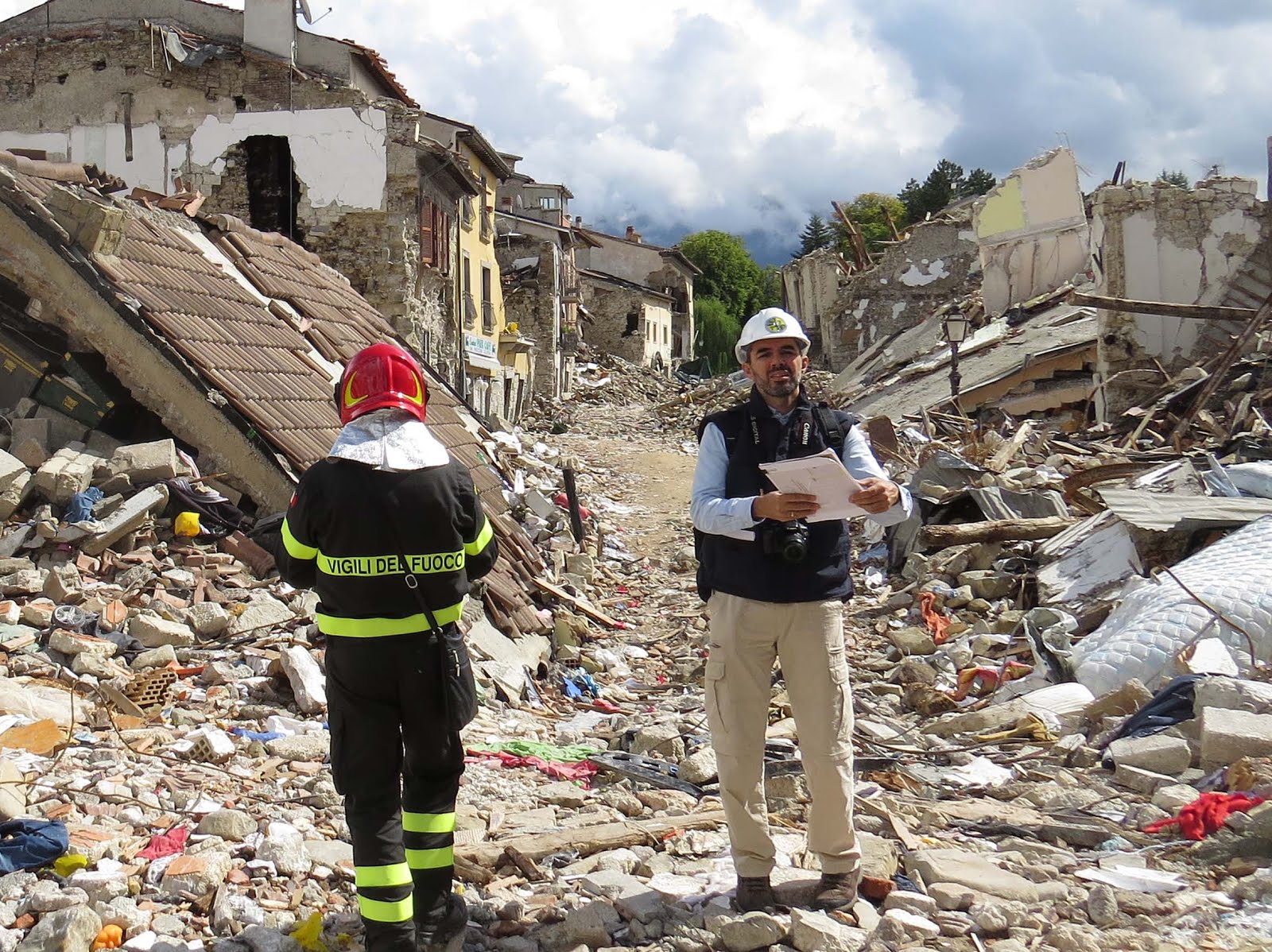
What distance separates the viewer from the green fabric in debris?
5699mm

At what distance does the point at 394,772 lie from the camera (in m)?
3.26

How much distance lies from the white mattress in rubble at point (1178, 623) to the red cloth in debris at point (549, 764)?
310 cm

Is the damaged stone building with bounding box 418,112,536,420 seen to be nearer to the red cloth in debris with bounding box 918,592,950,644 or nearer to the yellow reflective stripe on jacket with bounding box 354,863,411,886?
the red cloth in debris with bounding box 918,592,950,644

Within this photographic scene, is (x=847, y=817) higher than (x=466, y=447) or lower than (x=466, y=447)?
lower

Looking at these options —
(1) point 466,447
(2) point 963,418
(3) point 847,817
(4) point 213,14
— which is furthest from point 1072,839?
(4) point 213,14

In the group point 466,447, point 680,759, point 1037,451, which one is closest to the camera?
point 680,759

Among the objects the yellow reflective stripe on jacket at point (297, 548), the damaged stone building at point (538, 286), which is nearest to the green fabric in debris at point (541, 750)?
the yellow reflective stripe on jacket at point (297, 548)

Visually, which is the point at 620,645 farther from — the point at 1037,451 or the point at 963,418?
the point at 963,418

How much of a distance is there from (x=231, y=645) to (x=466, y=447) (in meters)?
5.54

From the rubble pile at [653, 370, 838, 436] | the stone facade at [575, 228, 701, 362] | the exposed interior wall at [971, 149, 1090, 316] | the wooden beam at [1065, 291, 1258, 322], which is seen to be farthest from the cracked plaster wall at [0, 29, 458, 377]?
the stone facade at [575, 228, 701, 362]

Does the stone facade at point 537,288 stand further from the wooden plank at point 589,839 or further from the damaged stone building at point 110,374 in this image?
the wooden plank at point 589,839

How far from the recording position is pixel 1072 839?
170 inches

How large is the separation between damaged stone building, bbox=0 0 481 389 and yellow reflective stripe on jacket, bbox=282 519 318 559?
18733 mm

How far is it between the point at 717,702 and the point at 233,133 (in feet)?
72.3
